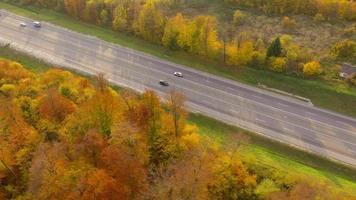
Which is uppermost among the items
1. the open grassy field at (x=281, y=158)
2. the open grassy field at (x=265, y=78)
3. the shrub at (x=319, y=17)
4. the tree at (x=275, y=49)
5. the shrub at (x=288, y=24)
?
the shrub at (x=319, y=17)

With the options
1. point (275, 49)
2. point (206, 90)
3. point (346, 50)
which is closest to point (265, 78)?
point (275, 49)

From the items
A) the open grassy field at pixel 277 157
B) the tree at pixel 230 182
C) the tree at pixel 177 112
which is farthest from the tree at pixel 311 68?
the tree at pixel 177 112

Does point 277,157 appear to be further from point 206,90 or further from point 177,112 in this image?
point 206,90

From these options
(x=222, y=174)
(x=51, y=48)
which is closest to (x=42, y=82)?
(x=51, y=48)

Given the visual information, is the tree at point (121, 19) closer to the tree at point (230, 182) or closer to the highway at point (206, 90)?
the highway at point (206, 90)

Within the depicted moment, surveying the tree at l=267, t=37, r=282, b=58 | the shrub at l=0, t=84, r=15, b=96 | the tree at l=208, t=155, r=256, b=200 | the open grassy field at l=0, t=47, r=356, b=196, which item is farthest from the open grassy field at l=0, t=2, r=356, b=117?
the shrub at l=0, t=84, r=15, b=96

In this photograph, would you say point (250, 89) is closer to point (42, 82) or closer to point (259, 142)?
point (259, 142)
